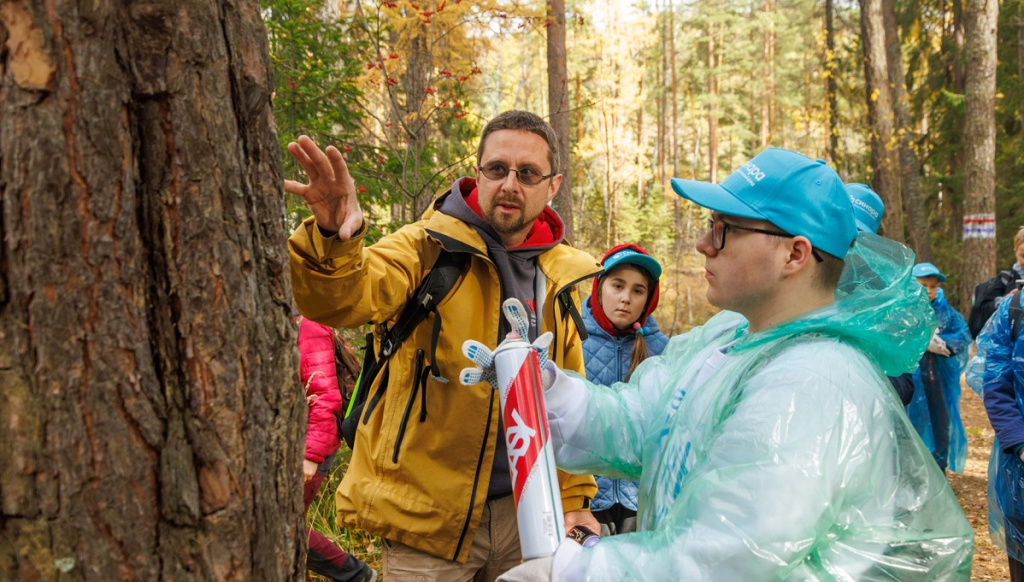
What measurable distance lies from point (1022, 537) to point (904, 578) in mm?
2751

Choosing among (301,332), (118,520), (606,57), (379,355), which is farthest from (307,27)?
(606,57)

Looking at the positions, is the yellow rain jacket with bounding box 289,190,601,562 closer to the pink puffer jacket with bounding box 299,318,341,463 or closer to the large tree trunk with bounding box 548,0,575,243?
the pink puffer jacket with bounding box 299,318,341,463

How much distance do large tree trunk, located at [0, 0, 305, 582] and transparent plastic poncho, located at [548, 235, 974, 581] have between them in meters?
0.81

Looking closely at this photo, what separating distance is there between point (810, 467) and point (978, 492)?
22.9 feet

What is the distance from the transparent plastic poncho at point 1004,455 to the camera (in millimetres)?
3658

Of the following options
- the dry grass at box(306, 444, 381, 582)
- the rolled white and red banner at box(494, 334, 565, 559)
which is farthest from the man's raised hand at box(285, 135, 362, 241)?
the dry grass at box(306, 444, 381, 582)

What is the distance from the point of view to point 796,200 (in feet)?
6.16

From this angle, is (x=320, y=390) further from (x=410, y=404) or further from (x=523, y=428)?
(x=523, y=428)

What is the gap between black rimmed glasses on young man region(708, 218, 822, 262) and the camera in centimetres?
189

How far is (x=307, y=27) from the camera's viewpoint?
19.3 ft

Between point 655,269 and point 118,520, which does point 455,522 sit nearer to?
point 118,520

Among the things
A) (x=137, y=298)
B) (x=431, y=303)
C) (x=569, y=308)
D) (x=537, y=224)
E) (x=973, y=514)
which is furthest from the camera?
(x=973, y=514)

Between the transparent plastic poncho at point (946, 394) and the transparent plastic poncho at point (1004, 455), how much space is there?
2.28 m

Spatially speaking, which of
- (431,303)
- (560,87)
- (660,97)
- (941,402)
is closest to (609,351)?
(431,303)
